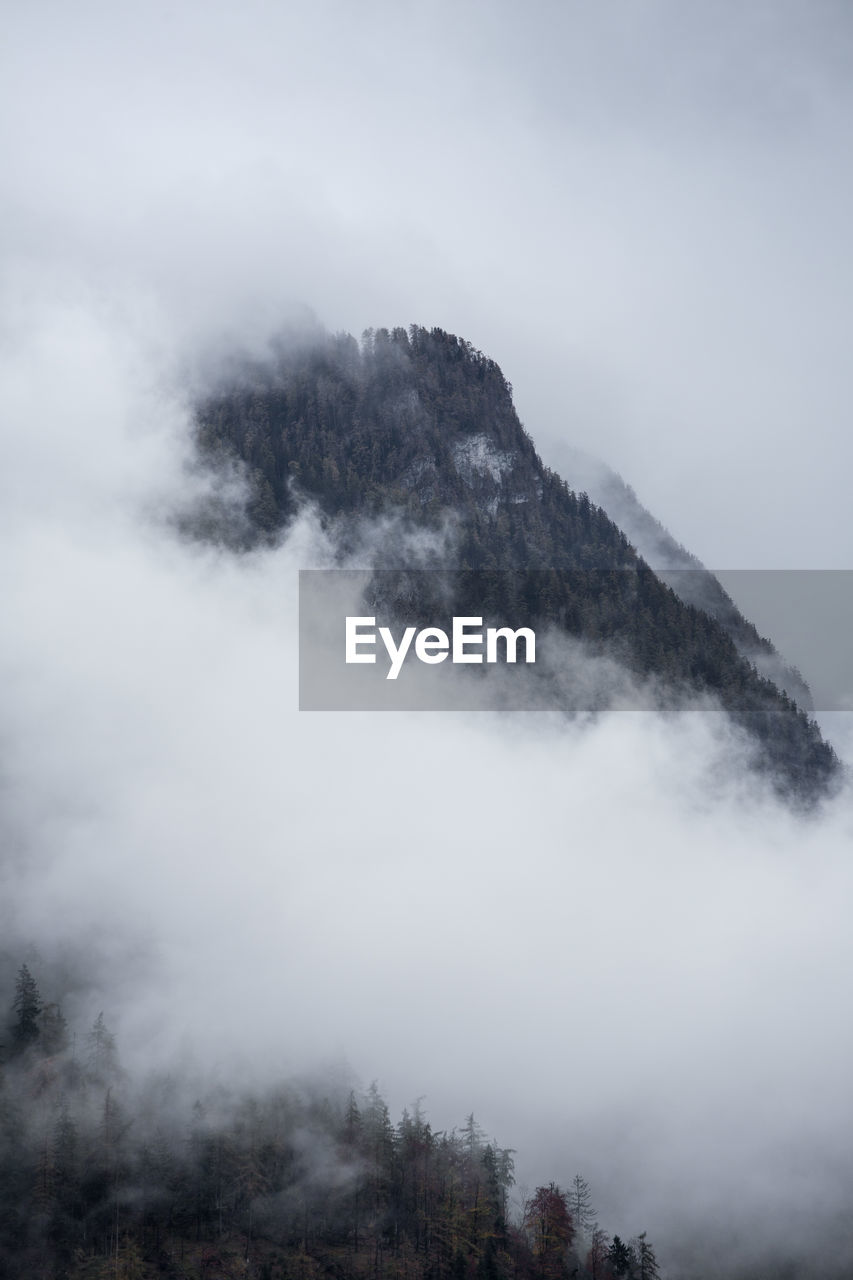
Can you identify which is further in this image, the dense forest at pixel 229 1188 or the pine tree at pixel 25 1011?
the pine tree at pixel 25 1011

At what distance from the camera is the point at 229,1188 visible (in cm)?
17738

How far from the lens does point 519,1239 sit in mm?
189750

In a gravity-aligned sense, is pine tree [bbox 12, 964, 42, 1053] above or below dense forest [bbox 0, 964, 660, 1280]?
above

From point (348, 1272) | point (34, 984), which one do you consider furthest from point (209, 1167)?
point (34, 984)

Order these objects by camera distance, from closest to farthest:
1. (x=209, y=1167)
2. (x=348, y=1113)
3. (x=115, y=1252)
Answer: (x=115, y=1252)
(x=209, y=1167)
(x=348, y=1113)

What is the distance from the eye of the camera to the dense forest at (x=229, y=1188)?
168500 mm

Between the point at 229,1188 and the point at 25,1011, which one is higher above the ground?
the point at 25,1011

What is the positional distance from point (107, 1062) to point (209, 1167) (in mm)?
23380

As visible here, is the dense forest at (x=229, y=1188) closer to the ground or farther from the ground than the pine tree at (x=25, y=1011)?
closer to the ground

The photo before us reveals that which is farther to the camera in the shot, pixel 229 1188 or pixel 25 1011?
pixel 25 1011

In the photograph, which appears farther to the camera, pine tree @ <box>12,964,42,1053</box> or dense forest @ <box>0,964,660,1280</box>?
pine tree @ <box>12,964,42,1053</box>

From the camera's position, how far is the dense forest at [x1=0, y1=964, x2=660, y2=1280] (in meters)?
168

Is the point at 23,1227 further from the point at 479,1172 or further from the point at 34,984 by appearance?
the point at 479,1172

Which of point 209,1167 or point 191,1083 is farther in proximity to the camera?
point 191,1083
